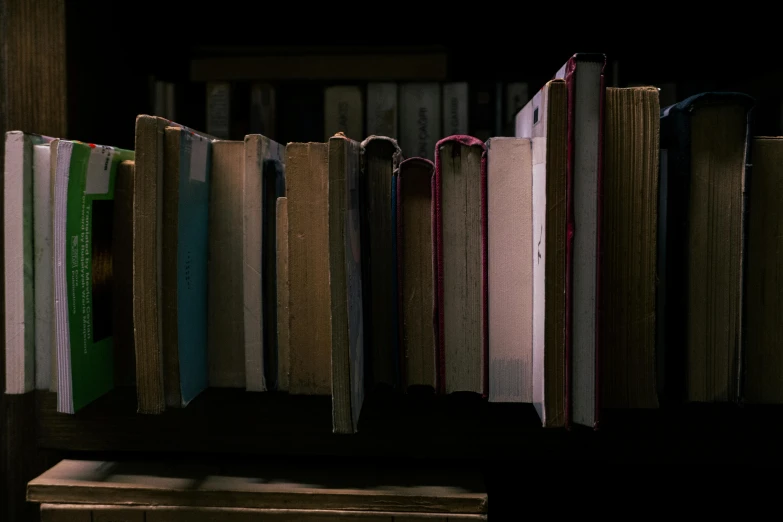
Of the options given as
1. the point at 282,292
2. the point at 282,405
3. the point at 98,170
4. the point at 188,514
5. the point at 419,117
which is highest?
the point at 419,117

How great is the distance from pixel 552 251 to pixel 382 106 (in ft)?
1.52

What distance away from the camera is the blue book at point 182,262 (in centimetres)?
57

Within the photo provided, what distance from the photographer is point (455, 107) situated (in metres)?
0.88

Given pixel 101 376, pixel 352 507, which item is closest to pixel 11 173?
pixel 101 376

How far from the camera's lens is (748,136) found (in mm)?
563

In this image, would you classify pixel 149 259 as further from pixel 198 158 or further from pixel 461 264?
pixel 461 264

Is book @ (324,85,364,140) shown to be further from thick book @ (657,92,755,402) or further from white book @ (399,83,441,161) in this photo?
thick book @ (657,92,755,402)

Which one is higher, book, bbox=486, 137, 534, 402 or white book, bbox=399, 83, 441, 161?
white book, bbox=399, 83, 441, 161

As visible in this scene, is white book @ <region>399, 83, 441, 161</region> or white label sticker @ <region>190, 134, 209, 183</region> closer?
white label sticker @ <region>190, 134, 209, 183</region>

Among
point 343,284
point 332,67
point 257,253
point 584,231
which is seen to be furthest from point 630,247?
point 332,67

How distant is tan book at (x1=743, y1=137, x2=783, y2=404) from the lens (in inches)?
23.2

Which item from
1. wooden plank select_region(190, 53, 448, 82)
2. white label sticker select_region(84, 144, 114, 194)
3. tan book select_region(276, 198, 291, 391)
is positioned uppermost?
wooden plank select_region(190, 53, 448, 82)

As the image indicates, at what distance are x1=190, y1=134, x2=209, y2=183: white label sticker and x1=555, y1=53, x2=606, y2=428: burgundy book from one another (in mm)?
397


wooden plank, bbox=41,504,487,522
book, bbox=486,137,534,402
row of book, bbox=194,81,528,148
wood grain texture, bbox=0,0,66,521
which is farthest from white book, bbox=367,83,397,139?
wooden plank, bbox=41,504,487,522
